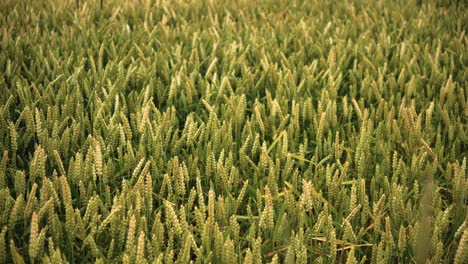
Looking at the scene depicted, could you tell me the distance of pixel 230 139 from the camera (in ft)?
5.61

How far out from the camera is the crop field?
4.27 feet

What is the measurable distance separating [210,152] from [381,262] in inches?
24.4

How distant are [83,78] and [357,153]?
1.18 meters

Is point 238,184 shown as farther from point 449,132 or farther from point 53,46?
point 53,46

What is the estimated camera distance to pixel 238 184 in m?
1.62

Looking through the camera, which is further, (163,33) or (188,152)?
(163,33)

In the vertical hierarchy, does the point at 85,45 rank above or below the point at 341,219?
above

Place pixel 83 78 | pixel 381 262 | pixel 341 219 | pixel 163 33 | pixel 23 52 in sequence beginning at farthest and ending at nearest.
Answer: pixel 163 33
pixel 23 52
pixel 83 78
pixel 341 219
pixel 381 262

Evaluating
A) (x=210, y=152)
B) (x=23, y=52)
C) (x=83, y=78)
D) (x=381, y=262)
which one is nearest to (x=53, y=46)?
(x=23, y=52)

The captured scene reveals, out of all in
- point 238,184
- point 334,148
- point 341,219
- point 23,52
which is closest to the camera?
point 341,219

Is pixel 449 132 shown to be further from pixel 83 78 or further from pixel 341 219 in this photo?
pixel 83 78

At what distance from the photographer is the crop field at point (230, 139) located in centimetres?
130

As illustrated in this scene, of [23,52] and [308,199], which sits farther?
[23,52]

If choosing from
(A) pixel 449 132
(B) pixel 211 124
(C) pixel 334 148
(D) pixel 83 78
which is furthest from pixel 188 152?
(A) pixel 449 132
